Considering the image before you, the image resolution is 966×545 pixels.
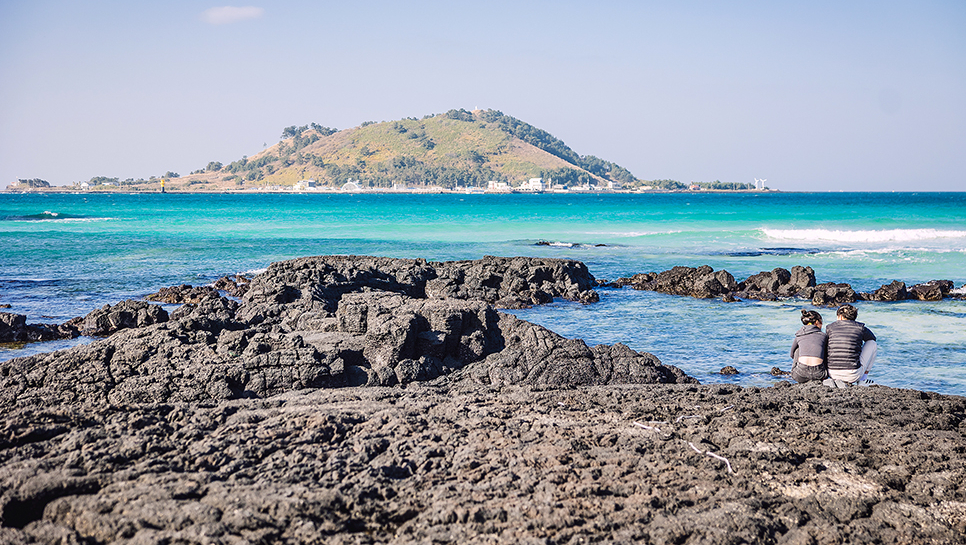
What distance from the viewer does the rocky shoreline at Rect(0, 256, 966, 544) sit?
449 centimetres

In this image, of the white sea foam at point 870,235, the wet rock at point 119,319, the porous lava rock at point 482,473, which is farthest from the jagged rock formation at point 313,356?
the white sea foam at point 870,235

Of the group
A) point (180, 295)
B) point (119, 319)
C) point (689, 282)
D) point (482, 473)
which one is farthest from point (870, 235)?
point (482, 473)

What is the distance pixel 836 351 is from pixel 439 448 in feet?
16.8

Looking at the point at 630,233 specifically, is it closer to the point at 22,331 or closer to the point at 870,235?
the point at 870,235

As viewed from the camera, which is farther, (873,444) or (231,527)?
Result: (873,444)

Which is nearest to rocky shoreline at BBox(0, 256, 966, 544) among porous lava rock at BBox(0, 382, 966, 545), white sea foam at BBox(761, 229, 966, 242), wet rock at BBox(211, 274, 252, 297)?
porous lava rock at BBox(0, 382, 966, 545)

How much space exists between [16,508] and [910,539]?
557 cm

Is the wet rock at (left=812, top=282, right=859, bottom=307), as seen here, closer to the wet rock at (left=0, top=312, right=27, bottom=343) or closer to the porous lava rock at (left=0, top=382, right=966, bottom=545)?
the porous lava rock at (left=0, top=382, right=966, bottom=545)

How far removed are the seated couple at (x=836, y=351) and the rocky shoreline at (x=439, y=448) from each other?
0.41 meters

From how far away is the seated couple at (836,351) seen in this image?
26.8 feet

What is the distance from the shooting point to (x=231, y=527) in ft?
14.0

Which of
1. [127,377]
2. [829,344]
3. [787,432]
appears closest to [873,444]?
[787,432]

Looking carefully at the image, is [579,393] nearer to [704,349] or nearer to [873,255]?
[704,349]

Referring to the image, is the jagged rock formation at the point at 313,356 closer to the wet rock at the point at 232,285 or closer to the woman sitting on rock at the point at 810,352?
the woman sitting on rock at the point at 810,352
